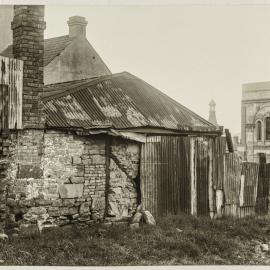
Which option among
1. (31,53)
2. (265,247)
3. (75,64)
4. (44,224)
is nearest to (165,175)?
(265,247)

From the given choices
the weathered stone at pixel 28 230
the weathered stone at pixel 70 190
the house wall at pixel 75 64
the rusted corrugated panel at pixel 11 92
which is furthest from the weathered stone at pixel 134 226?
the house wall at pixel 75 64

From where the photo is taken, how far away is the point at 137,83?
1420 centimetres

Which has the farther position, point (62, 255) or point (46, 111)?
point (46, 111)

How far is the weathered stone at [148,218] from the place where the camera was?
405 inches

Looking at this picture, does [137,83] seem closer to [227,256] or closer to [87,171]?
[87,171]

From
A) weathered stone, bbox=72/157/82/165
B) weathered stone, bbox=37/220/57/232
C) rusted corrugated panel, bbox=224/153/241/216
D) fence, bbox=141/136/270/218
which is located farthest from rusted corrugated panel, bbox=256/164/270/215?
weathered stone, bbox=37/220/57/232

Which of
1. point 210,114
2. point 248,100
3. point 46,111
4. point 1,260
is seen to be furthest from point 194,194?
point 210,114

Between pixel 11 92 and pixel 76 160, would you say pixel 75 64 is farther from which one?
pixel 11 92

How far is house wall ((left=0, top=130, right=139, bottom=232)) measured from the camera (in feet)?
30.0

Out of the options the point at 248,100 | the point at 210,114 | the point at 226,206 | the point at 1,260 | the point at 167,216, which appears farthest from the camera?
the point at 210,114

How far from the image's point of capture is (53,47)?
21.3 metres

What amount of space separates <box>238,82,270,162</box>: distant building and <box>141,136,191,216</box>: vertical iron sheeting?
21645 millimetres

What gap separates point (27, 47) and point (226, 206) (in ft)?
23.0

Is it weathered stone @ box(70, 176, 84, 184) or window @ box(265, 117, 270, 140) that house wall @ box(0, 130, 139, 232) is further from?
window @ box(265, 117, 270, 140)
